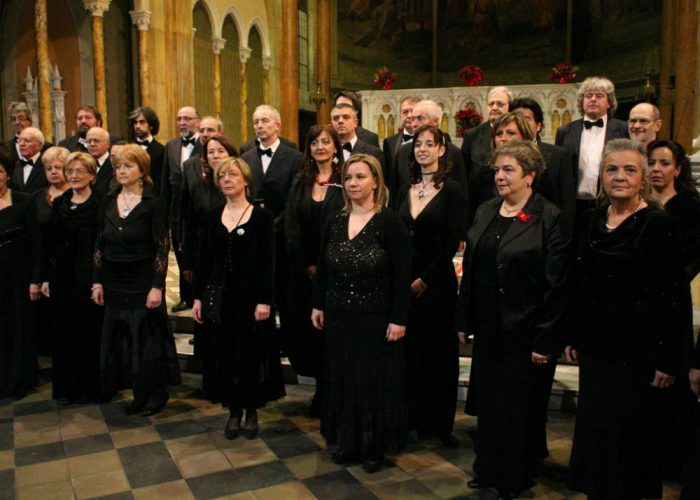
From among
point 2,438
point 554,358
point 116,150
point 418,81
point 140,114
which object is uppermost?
point 418,81

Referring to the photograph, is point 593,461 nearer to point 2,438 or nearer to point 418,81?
point 2,438

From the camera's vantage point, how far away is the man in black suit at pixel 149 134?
5527 millimetres

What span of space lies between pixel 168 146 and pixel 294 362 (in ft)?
7.84

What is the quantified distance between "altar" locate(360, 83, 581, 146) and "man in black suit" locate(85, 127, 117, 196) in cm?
747

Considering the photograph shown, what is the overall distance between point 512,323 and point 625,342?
1.61 ft

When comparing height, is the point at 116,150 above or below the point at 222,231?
above

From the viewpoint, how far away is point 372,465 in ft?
11.1

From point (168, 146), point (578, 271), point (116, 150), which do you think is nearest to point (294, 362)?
point (116, 150)

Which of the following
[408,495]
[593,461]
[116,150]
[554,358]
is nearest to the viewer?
[593,461]

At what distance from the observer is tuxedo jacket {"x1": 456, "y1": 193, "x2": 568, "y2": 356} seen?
9.49ft

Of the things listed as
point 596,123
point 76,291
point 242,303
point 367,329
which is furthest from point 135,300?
point 596,123

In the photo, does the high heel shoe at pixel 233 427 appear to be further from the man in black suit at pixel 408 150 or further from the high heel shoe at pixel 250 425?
the man in black suit at pixel 408 150

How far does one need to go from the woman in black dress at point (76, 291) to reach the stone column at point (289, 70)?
9.00 m

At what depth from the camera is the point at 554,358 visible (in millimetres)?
2941
